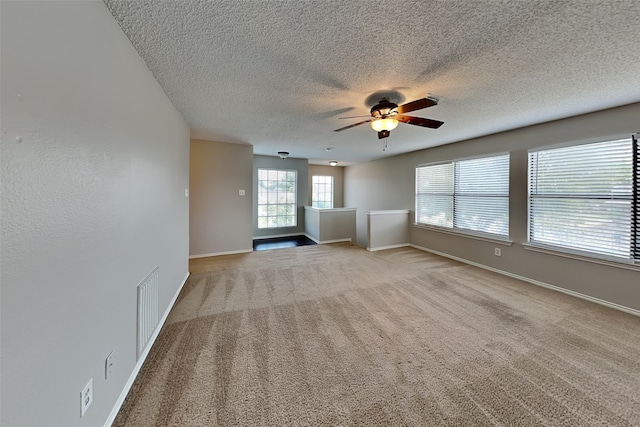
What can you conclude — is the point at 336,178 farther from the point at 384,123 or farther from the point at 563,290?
the point at 563,290

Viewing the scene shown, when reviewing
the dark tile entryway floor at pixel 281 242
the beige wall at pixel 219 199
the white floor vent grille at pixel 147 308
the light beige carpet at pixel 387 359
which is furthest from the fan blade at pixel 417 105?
the dark tile entryway floor at pixel 281 242

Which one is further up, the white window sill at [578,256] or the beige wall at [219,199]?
the beige wall at [219,199]

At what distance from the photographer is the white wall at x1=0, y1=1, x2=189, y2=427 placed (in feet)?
2.35

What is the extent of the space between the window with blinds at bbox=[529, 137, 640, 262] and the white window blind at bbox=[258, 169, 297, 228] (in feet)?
17.4

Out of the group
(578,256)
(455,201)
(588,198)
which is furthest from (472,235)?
(588,198)

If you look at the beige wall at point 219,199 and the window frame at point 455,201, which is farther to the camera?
the beige wall at point 219,199

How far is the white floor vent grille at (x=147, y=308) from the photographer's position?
1.66m

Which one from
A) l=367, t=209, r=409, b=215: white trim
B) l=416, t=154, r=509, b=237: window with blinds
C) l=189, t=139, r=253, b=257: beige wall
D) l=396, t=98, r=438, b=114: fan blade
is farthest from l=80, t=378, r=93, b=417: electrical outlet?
l=416, t=154, r=509, b=237: window with blinds

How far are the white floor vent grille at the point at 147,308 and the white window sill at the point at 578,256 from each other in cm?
481

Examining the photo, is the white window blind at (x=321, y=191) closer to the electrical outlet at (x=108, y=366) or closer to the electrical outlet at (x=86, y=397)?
the electrical outlet at (x=108, y=366)

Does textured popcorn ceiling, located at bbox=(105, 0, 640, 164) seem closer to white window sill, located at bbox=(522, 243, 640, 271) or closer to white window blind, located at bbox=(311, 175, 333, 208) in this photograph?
white window sill, located at bbox=(522, 243, 640, 271)

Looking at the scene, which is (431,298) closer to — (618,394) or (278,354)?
(618,394)

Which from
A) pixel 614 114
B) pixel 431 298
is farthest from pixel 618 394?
pixel 614 114

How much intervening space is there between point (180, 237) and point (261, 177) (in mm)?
3636
